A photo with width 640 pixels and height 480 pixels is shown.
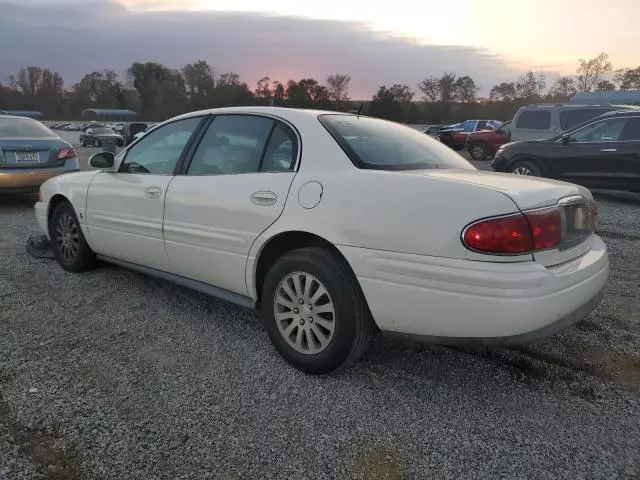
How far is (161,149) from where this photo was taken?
3.97m

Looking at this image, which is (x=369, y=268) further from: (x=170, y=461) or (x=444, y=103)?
(x=444, y=103)

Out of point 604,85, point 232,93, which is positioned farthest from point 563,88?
point 232,93

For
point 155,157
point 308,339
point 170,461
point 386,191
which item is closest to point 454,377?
point 308,339

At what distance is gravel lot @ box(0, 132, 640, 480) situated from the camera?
7.19 feet

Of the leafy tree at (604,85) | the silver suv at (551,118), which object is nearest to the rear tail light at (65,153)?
the silver suv at (551,118)

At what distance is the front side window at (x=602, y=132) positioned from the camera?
9086mm

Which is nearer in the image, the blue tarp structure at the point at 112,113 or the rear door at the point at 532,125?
the rear door at the point at 532,125

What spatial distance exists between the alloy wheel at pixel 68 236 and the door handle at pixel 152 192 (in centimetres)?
121

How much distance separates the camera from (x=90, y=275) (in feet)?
15.5

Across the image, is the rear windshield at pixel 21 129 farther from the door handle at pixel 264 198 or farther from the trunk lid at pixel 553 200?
the trunk lid at pixel 553 200

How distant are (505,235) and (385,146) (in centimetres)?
112

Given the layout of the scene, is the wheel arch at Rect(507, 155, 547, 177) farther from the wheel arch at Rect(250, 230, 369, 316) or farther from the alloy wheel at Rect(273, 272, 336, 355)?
the alloy wheel at Rect(273, 272, 336, 355)

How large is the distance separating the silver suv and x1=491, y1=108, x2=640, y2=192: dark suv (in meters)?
3.83

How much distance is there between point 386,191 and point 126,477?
1698 mm
